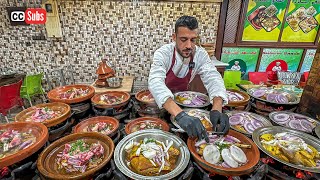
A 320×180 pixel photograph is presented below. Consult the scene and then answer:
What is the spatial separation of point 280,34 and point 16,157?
6.47 metres

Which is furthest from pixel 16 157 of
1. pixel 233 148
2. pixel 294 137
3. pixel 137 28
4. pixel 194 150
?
pixel 137 28

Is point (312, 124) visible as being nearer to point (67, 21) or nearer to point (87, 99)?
point (87, 99)

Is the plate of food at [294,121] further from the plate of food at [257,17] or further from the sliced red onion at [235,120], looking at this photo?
the plate of food at [257,17]

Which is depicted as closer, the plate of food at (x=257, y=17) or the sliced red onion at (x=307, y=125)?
the sliced red onion at (x=307, y=125)

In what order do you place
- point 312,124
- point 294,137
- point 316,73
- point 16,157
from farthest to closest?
point 316,73, point 312,124, point 294,137, point 16,157

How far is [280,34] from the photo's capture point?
206 inches

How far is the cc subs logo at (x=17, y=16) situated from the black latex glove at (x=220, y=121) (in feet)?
17.0

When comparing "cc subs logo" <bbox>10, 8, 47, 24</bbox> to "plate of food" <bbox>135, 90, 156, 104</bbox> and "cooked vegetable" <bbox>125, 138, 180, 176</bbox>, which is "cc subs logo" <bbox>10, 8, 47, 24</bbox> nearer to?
"plate of food" <bbox>135, 90, 156, 104</bbox>

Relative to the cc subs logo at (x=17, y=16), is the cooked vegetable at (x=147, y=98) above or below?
below

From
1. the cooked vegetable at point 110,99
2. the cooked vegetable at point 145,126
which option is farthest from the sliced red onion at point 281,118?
the cooked vegetable at point 110,99

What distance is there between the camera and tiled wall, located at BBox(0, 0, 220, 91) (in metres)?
4.42

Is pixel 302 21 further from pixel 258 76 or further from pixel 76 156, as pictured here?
pixel 76 156

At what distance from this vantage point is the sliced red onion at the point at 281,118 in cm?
167

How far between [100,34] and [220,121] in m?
4.11
